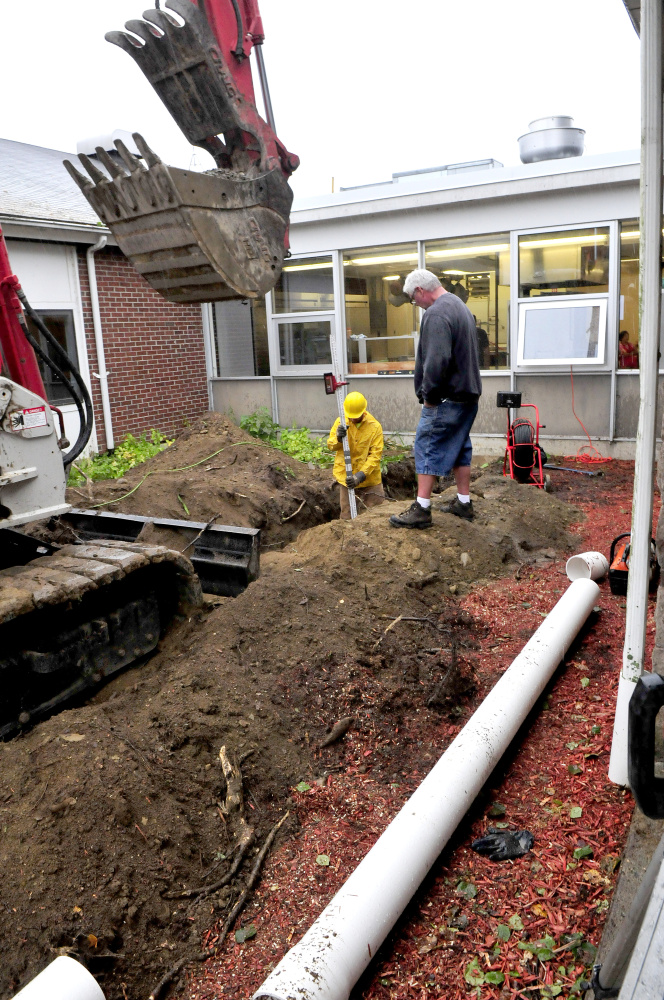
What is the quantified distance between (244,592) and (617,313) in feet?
25.0

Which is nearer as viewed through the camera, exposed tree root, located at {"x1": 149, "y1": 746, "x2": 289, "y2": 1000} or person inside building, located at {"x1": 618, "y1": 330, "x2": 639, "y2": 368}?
exposed tree root, located at {"x1": 149, "y1": 746, "x2": 289, "y2": 1000}

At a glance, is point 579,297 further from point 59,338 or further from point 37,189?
point 37,189

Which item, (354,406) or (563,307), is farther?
(563,307)

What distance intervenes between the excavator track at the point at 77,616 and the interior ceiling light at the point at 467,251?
8479 millimetres

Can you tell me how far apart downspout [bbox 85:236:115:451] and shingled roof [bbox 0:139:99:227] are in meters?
0.45

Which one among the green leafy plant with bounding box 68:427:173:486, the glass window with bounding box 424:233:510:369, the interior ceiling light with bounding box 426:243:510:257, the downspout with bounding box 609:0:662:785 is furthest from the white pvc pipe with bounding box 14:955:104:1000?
the interior ceiling light with bounding box 426:243:510:257

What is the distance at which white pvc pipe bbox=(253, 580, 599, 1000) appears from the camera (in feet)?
7.58

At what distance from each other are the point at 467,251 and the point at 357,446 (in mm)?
5087

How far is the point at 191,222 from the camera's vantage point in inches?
141

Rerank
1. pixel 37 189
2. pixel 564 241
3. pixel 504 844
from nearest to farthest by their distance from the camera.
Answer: pixel 504 844 → pixel 564 241 → pixel 37 189

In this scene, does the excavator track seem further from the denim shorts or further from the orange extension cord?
the orange extension cord

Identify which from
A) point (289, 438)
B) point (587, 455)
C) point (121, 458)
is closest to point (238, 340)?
point (289, 438)

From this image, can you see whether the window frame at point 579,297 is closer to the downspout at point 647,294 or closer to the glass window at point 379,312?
the glass window at point 379,312

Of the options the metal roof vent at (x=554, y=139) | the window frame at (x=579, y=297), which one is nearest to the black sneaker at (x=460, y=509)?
the window frame at (x=579, y=297)
